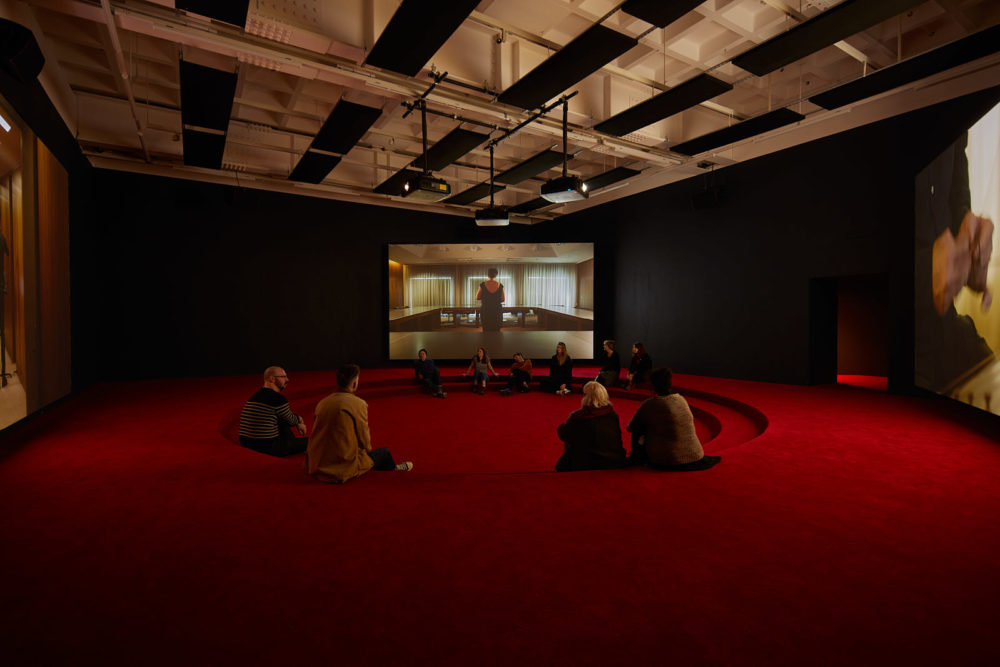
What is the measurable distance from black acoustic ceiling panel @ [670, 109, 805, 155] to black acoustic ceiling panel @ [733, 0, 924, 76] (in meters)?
1.64

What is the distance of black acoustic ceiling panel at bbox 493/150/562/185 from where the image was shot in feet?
27.2

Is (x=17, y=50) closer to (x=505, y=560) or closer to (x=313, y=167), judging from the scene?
(x=505, y=560)

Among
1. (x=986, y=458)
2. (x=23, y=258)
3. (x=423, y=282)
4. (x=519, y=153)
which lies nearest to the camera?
(x=986, y=458)

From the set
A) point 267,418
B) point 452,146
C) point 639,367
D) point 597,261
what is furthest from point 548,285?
point 267,418

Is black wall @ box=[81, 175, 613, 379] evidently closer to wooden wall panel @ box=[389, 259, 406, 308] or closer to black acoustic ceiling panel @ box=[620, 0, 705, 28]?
wooden wall panel @ box=[389, 259, 406, 308]

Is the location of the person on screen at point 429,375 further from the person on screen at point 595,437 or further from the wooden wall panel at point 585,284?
the person on screen at point 595,437

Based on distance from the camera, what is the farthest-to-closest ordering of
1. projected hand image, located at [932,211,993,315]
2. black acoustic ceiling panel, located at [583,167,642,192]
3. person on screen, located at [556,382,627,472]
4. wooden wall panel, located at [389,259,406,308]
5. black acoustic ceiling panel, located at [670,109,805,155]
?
wooden wall panel, located at [389,259,406,308] → black acoustic ceiling panel, located at [583,167,642,192] → black acoustic ceiling panel, located at [670,109,805,155] → projected hand image, located at [932,211,993,315] → person on screen, located at [556,382,627,472]

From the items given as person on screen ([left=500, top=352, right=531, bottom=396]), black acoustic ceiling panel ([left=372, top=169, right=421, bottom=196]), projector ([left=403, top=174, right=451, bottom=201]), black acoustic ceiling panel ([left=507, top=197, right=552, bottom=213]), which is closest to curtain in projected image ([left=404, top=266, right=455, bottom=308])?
black acoustic ceiling panel ([left=372, top=169, right=421, bottom=196])

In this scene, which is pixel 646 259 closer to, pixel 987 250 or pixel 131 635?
pixel 987 250

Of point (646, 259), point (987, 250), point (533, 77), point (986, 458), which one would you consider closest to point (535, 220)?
point (646, 259)

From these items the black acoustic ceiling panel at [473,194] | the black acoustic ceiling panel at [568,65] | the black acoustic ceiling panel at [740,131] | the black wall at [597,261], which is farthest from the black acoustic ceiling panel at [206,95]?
the black acoustic ceiling panel at [740,131]

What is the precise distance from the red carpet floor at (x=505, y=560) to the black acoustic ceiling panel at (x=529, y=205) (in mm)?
8148

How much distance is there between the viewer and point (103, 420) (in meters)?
5.49

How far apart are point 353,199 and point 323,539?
948 centimetres
